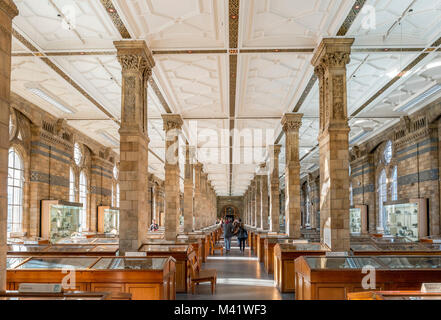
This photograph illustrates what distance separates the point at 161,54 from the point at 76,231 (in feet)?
38.6

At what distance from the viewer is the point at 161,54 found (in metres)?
10.7

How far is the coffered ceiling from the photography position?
8.66 m

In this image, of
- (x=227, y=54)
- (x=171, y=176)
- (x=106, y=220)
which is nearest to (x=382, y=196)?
(x=171, y=176)

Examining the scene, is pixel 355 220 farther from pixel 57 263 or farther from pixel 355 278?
pixel 57 263

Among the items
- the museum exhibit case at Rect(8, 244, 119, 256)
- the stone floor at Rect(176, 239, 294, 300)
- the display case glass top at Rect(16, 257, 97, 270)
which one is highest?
the display case glass top at Rect(16, 257, 97, 270)

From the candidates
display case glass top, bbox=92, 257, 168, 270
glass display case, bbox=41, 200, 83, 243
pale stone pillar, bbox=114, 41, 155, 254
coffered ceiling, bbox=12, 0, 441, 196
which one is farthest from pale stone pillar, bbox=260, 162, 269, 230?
display case glass top, bbox=92, 257, 168, 270

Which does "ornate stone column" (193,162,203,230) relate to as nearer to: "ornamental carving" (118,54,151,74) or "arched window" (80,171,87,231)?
"arched window" (80,171,87,231)

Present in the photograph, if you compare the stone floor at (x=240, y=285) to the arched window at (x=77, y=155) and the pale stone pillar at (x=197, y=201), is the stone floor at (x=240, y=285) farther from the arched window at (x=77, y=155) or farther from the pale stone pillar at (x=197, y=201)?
the pale stone pillar at (x=197, y=201)

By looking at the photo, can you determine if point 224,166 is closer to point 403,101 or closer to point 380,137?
point 380,137

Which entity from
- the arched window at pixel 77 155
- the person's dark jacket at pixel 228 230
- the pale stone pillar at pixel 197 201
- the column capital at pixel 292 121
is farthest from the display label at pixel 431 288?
the pale stone pillar at pixel 197 201

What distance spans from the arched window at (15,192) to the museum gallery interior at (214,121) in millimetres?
61

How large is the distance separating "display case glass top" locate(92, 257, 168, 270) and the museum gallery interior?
48mm

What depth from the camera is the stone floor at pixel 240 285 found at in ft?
30.7
